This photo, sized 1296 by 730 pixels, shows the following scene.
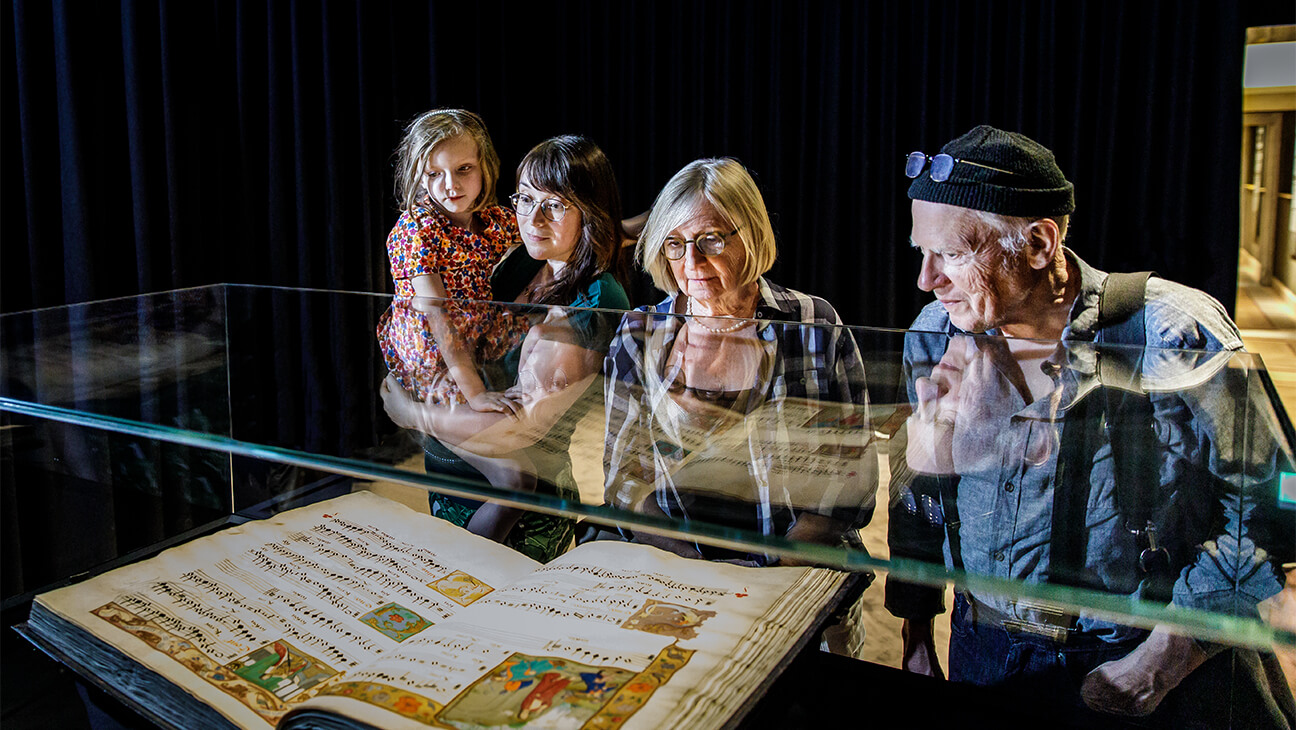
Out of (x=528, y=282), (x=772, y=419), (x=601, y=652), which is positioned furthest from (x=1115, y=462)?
(x=528, y=282)

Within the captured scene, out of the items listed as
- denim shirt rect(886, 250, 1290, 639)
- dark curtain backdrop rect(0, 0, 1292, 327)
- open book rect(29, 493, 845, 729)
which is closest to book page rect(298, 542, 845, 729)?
open book rect(29, 493, 845, 729)

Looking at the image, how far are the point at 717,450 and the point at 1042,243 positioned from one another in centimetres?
76

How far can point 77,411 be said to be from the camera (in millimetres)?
823

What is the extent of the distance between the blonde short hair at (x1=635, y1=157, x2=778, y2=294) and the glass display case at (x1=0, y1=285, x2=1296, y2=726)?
1.32ft

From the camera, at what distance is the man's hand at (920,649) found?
697 mm

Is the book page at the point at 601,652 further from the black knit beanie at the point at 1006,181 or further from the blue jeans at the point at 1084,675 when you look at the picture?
the black knit beanie at the point at 1006,181

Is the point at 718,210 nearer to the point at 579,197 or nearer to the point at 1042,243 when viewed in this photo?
the point at 579,197

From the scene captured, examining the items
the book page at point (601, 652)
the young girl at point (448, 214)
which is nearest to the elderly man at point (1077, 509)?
the book page at point (601, 652)

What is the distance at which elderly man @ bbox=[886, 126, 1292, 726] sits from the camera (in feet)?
1.98

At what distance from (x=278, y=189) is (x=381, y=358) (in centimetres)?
252

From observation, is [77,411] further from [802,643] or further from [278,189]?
[278,189]

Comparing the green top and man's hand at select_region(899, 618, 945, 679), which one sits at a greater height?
the green top

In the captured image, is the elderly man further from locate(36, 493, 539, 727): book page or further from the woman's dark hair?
the woman's dark hair

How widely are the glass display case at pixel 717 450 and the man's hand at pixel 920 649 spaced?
0.02m
